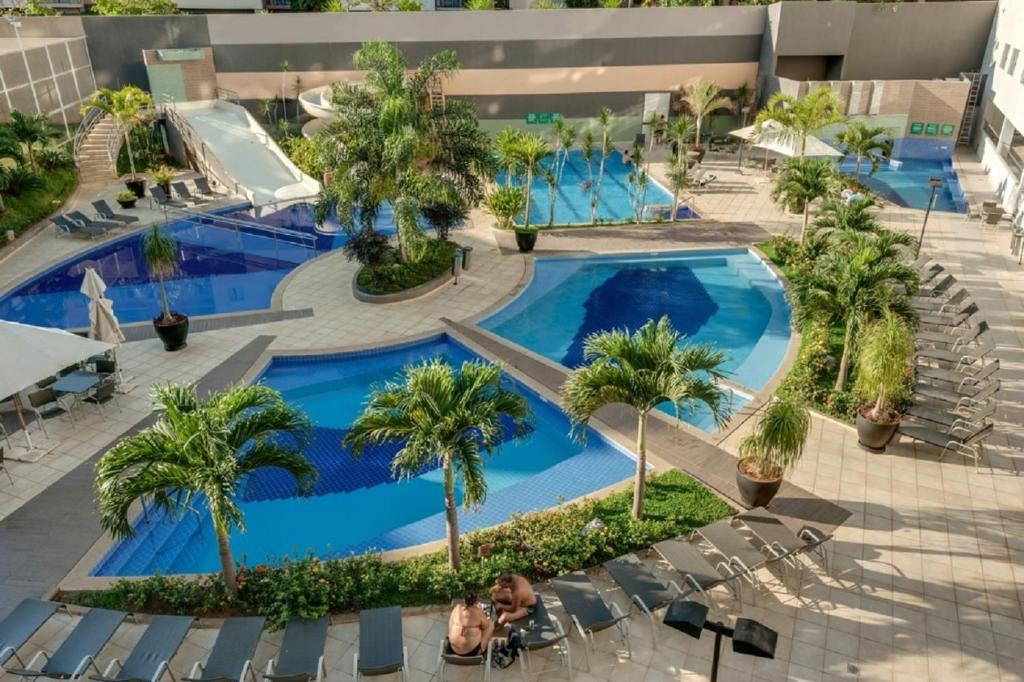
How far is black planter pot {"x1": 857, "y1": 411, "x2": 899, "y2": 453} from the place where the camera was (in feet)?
38.0

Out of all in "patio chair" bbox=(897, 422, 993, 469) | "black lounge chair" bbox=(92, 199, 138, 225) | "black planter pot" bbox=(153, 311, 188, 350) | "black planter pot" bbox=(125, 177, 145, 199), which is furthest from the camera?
"black planter pot" bbox=(125, 177, 145, 199)

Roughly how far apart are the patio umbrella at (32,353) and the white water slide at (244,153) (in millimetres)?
11861

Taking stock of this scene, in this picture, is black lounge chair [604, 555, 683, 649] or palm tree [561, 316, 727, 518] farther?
palm tree [561, 316, 727, 518]

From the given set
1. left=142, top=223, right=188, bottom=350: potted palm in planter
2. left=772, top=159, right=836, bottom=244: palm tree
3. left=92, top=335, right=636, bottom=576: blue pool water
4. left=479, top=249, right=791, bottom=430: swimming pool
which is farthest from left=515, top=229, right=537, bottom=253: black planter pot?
left=142, top=223, right=188, bottom=350: potted palm in planter

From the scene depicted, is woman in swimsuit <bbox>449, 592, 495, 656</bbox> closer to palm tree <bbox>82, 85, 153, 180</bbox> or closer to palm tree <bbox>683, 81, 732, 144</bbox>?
palm tree <bbox>82, 85, 153, 180</bbox>

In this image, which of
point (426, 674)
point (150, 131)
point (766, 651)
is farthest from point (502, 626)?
point (150, 131)

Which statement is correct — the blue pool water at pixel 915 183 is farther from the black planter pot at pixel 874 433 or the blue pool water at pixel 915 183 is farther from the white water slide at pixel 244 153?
the white water slide at pixel 244 153

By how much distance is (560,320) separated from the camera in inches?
698

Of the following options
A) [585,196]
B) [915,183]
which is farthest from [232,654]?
[915,183]

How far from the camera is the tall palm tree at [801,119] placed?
24250 millimetres

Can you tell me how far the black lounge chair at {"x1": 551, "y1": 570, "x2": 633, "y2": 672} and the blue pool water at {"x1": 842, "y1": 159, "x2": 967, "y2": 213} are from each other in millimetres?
21640

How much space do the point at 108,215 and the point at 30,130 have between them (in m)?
4.26

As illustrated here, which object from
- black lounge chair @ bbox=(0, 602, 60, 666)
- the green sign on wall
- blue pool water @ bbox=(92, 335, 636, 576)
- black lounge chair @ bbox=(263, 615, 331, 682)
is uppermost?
the green sign on wall

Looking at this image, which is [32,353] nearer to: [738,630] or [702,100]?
[738,630]
